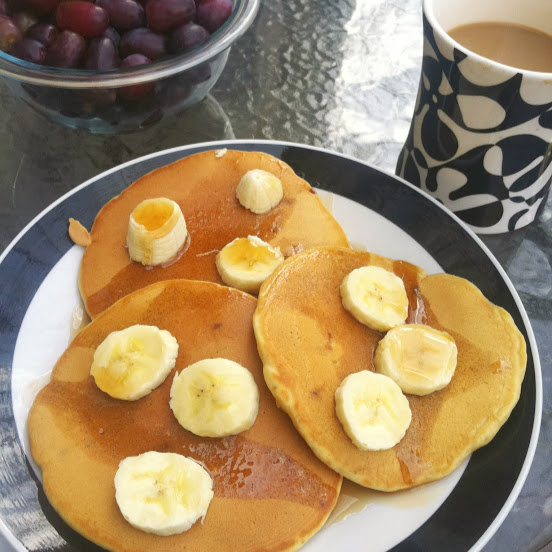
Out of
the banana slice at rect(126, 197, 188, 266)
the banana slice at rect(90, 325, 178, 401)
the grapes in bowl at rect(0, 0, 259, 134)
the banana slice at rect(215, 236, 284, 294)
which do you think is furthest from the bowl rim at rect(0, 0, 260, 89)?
the banana slice at rect(90, 325, 178, 401)

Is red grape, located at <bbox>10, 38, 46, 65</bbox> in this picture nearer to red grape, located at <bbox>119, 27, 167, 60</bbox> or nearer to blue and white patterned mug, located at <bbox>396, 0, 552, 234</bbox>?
red grape, located at <bbox>119, 27, 167, 60</bbox>

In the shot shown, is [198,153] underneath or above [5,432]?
above

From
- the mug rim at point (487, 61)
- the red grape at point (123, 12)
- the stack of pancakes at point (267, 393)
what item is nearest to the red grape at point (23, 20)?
the red grape at point (123, 12)

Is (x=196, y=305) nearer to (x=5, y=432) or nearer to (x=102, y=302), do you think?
(x=102, y=302)

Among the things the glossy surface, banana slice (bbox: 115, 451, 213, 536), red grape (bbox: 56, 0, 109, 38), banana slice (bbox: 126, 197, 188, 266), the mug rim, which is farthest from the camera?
the glossy surface

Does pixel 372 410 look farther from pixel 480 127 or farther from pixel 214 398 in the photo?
pixel 480 127

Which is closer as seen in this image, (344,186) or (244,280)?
(244,280)

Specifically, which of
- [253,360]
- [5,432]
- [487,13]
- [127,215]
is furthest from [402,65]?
[5,432]
